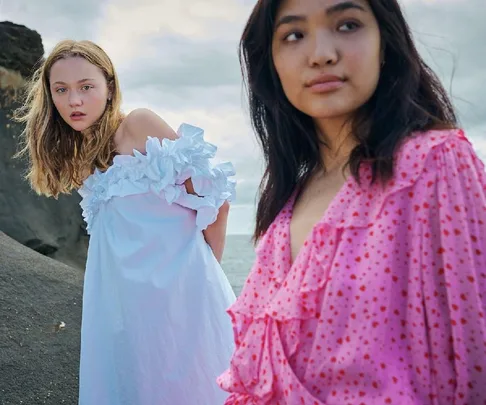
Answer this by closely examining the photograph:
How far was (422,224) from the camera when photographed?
48.6 inches

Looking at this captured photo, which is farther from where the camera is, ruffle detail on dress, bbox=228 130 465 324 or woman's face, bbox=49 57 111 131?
woman's face, bbox=49 57 111 131

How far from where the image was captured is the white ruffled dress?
2.82 m

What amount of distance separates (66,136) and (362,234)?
2401 mm

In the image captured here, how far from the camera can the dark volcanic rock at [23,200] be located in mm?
7094

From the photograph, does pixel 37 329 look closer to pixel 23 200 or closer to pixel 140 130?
pixel 140 130

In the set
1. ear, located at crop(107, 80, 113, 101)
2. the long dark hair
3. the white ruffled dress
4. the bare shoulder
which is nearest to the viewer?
the long dark hair

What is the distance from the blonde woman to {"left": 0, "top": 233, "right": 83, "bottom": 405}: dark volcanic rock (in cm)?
112

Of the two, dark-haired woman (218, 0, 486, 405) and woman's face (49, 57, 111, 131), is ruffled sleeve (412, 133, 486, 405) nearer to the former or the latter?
dark-haired woman (218, 0, 486, 405)

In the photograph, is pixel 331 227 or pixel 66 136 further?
pixel 66 136

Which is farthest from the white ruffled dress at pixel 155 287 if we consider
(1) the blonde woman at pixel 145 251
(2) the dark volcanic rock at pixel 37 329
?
(2) the dark volcanic rock at pixel 37 329

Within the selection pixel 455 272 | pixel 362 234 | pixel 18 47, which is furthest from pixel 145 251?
pixel 18 47

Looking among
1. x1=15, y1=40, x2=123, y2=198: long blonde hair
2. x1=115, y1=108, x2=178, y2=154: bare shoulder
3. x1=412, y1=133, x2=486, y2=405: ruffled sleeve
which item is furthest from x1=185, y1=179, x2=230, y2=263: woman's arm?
x1=412, y1=133, x2=486, y2=405: ruffled sleeve

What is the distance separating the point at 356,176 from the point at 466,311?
37 cm

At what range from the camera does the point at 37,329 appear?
175 inches
